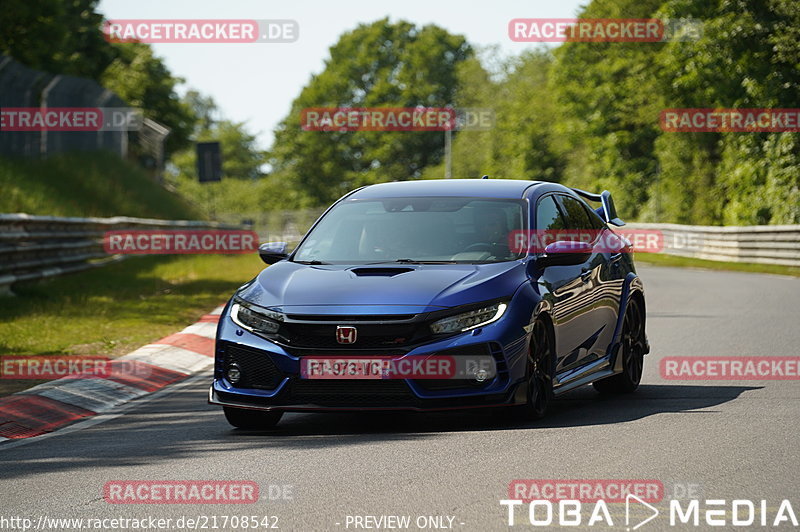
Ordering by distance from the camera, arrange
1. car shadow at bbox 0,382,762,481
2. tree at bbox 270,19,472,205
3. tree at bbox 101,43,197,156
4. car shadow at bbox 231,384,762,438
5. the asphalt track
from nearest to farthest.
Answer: the asphalt track
car shadow at bbox 0,382,762,481
car shadow at bbox 231,384,762,438
tree at bbox 101,43,197,156
tree at bbox 270,19,472,205

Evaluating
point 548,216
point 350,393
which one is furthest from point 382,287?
point 548,216

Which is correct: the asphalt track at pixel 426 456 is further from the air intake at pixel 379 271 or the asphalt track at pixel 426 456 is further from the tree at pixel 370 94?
the tree at pixel 370 94

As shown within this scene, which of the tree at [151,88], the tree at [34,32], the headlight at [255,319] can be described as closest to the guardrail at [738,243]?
the tree at [34,32]

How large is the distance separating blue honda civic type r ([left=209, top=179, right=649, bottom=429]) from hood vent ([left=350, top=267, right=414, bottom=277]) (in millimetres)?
13

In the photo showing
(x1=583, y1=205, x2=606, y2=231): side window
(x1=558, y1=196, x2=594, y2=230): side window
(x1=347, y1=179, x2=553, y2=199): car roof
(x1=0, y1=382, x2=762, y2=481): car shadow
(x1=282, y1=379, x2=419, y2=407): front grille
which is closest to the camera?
(x1=0, y1=382, x2=762, y2=481): car shadow

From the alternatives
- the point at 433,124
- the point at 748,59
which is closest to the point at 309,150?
the point at 433,124

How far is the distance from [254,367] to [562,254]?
2159 millimetres

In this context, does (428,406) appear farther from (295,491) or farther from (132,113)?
(132,113)

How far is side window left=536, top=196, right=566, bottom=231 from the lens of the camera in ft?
32.2

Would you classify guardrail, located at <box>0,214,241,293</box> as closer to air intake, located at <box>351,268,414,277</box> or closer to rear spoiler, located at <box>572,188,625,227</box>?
rear spoiler, located at <box>572,188,625,227</box>

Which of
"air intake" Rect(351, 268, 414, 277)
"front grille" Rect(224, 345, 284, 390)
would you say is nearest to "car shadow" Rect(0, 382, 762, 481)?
"front grille" Rect(224, 345, 284, 390)

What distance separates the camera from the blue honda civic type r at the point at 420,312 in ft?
27.3

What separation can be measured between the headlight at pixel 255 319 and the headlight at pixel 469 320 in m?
0.98

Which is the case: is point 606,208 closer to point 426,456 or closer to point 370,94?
point 426,456
